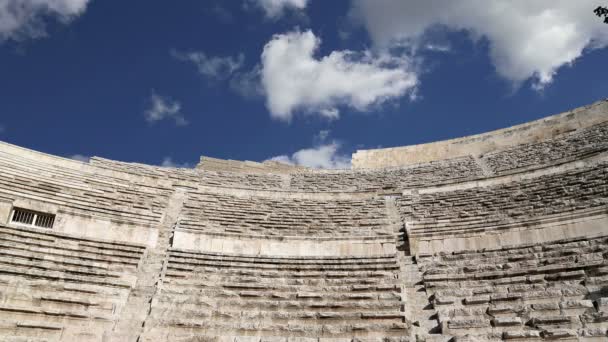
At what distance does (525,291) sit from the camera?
702cm

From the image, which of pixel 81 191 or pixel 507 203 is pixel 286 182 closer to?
pixel 81 191

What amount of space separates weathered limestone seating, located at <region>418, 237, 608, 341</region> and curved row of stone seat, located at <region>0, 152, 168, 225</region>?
6856mm

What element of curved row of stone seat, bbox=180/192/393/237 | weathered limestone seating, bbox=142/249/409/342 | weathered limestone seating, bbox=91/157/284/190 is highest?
weathered limestone seating, bbox=91/157/284/190

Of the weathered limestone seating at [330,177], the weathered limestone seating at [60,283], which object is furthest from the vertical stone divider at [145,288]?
the weathered limestone seating at [330,177]

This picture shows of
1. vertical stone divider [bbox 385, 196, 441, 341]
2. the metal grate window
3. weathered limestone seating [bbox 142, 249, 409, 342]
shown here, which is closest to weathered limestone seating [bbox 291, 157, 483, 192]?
vertical stone divider [bbox 385, 196, 441, 341]

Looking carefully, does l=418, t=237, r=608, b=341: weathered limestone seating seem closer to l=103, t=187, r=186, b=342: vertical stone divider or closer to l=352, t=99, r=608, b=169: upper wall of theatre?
l=103, t=187, r=186, b=342: vertical stone divider

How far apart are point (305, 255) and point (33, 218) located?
236 inches

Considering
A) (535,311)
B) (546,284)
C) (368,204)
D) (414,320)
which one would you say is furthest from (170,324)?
(368,204)

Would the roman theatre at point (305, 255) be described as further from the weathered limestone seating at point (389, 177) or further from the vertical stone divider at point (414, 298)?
the weathered limestone seating at point (389, 177)

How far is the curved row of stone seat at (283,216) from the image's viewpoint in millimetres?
10719

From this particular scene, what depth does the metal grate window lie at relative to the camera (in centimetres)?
965

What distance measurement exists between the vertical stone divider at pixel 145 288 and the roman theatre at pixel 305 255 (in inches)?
1.2

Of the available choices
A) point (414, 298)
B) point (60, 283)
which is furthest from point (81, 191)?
point (414, 298)

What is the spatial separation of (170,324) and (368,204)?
7.00 meters
